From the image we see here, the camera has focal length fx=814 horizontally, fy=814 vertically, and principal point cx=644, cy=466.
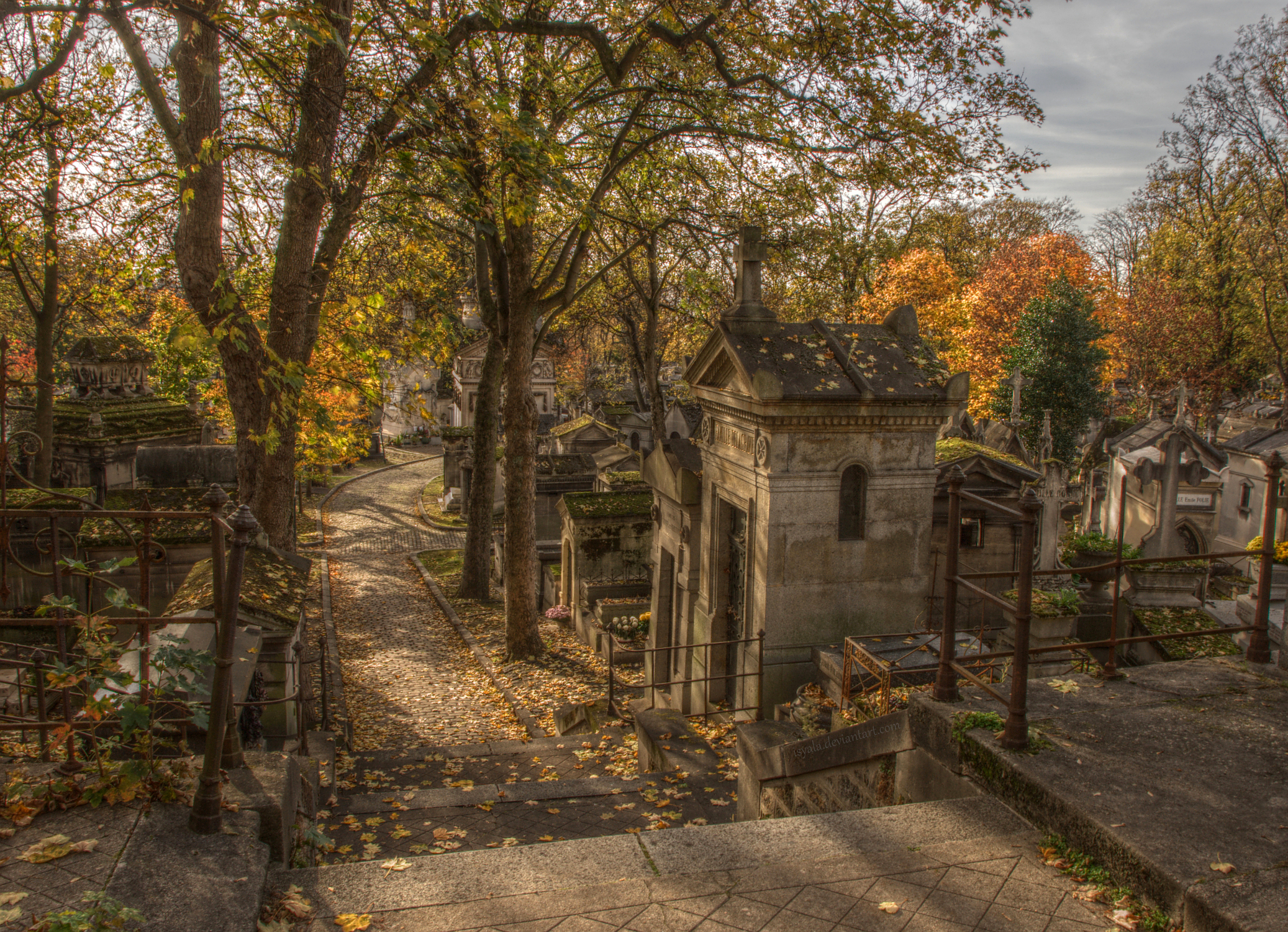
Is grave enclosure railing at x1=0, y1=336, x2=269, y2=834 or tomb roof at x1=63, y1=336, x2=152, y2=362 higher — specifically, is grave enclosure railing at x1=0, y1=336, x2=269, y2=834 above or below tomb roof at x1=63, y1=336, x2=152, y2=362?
below

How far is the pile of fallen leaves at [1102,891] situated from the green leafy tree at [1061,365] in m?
21.5

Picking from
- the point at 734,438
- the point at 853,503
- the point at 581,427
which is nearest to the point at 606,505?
the point at 734,438

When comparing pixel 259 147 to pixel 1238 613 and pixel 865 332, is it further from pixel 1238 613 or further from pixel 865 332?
pixel 1238 613

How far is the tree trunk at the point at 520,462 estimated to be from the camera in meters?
13.6

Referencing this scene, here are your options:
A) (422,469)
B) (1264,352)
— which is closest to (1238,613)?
(1264,352)

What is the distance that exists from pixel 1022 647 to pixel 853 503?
13.0 feet

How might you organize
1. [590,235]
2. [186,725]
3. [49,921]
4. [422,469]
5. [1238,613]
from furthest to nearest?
[422,469], [590,235], [1238,613], [186,725], [49,921]

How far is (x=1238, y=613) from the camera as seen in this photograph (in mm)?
7539

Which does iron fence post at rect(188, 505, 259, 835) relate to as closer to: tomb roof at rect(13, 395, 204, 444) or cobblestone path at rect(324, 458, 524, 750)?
cobblestone path at rect(324, 458, 524, 750)

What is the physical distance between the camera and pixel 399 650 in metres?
15.1

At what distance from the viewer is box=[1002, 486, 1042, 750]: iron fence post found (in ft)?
13.3

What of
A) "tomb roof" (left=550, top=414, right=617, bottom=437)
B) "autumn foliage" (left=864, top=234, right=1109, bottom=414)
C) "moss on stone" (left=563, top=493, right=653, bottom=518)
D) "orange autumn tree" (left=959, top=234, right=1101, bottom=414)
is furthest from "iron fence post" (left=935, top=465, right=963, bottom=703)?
"orange autumn tree" (left=959, top=234, right=1101, bottom=414)

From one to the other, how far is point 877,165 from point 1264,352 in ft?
86.7

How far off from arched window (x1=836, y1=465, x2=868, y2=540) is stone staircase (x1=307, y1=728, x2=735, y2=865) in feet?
8.89
